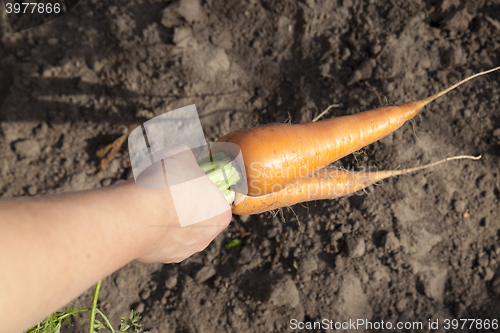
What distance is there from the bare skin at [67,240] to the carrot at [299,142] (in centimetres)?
56

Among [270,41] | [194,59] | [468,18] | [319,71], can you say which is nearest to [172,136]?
[194,59]

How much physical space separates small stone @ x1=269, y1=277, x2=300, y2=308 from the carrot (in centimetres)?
72

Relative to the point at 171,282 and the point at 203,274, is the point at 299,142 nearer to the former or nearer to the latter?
the point at 203,274

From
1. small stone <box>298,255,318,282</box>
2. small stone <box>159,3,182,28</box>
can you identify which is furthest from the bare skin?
small stone <box>159,3,182,28</box>

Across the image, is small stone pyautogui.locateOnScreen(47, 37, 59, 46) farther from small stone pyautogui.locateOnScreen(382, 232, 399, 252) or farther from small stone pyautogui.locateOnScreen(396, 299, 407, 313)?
small stone pyautogui.locateOnScreen(396, 299, 407, 313)

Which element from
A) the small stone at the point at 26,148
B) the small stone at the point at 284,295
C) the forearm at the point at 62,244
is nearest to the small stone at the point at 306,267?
the small stone at the point at 284,295

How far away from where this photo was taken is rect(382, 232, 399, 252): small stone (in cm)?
207

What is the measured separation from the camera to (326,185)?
2.13m

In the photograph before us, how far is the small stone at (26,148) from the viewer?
230 centimetres

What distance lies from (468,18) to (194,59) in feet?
7.15

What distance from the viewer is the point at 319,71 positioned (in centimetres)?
240

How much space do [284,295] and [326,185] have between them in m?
0.85

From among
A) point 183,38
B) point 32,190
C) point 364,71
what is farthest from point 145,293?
point 364,71

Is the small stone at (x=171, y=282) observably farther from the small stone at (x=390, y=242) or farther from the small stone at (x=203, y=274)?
the small stone at (x=390, y=242)
